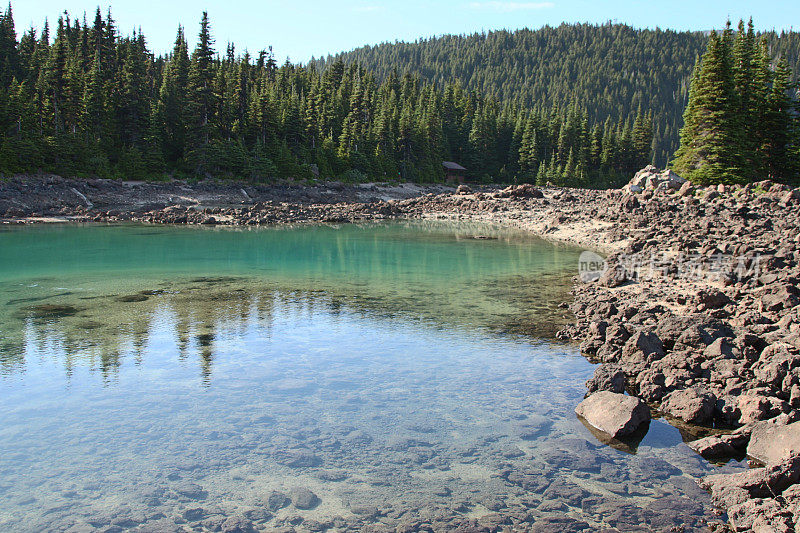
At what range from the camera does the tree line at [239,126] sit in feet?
208

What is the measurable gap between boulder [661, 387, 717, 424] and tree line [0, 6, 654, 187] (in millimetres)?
58839

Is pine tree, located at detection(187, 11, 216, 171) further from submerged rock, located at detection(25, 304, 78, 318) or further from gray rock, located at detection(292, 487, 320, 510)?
gray rock, located at detection(292, 487, 320, 510)

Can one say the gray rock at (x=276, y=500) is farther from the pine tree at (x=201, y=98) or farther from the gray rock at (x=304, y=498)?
the pine tree at (x=201, y=98)

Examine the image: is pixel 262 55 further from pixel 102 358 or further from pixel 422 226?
pixel 102 358

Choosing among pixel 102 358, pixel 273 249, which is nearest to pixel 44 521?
pixel 102 358

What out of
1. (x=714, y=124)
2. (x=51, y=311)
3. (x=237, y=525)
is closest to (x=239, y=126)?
(x=714, y=124)

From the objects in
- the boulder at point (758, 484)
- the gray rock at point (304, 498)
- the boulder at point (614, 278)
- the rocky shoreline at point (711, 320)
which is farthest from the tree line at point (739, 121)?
the gray rock at point (304, 498)

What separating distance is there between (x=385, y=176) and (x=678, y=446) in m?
78.6

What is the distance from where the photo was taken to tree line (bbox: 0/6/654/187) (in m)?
63.4

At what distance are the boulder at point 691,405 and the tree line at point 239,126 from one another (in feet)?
193

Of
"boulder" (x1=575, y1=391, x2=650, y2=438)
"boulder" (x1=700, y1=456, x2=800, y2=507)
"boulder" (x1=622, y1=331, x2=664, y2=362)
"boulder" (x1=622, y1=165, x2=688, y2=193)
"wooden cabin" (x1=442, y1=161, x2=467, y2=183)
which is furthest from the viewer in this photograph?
"wooden cabin" (x1=442, y1=161, x2=467, y2=183)

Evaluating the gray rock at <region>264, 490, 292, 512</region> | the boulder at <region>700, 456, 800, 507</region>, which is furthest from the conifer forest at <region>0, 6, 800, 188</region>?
the gray rock at <region>264, 490, 292, 512</region>

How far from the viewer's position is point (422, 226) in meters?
51.5

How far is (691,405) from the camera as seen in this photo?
997 cm
